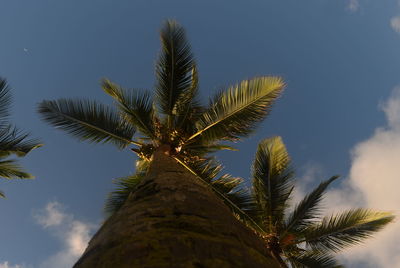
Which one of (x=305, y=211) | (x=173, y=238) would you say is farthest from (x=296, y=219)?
(x=173, y=238)

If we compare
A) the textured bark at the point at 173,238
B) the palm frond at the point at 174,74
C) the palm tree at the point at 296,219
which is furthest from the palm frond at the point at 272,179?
the textured bark at the point at 173,238

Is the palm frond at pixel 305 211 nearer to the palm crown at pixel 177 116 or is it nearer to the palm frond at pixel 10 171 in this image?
the palm crown at pixel 177 116

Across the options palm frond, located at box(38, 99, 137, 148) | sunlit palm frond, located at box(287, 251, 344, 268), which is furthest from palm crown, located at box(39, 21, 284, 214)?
sunlit palm frond, located at box(287, 251, 344, 268)

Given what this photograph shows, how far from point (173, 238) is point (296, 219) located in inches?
309

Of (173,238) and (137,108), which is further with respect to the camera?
(137,108)

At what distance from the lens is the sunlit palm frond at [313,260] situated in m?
9.02

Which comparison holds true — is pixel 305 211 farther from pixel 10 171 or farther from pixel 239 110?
pixel 10 171

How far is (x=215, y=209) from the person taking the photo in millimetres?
2689

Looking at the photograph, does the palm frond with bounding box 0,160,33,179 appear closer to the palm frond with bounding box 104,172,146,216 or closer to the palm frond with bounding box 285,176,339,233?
the palm frond with bounding box 104,172,146,216

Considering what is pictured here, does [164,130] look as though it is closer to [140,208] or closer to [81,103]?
[81,103]

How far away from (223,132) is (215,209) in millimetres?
5604

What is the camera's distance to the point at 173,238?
6.22 ft

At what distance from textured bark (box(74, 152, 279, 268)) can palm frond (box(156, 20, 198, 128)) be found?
17.9 ft

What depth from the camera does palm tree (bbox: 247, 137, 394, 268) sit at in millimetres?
8781
